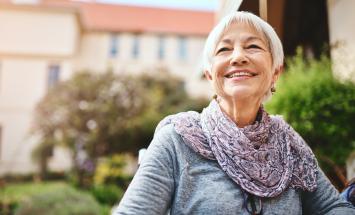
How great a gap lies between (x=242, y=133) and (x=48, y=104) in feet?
47.1

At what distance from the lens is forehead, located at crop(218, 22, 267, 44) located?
55.2 inches

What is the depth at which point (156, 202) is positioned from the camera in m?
1.17

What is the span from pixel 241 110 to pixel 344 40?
198 cm

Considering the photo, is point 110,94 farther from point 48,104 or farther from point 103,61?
point 103,61

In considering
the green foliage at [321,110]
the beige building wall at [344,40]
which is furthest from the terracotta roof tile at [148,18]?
the green foliage at [321,110]

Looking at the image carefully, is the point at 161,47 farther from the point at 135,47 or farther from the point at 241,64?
the point at 241,64

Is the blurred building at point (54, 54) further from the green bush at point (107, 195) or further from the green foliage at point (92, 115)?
the green bush at point (107, 195)

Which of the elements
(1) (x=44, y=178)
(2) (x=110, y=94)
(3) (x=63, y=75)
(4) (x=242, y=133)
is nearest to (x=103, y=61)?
(3) (x=63, y=75)

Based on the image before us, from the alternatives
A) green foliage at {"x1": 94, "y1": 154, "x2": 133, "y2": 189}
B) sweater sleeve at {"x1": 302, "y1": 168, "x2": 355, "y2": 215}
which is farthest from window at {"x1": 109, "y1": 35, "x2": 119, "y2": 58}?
sweater sleeve at {"x1": 302, "y1": 168, "x2": 355, "y2": 215}

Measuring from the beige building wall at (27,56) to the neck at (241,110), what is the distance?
22238 mm

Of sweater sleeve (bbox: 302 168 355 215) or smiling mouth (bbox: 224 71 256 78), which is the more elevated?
smiling mouth (bbox: 224 71 256 78)

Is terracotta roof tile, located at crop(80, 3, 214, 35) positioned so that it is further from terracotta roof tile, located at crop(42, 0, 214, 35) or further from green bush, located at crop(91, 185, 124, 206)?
green bush, located at crop(91, 185, 124, 206)

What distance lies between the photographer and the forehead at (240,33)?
140 cm

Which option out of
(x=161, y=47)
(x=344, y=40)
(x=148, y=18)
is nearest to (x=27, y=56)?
(x=161, y=47)
